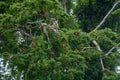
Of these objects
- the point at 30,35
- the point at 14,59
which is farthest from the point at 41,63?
the point at 30,35

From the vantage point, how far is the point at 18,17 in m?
6.99

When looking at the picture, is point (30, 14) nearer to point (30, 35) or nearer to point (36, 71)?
point (30, 35)

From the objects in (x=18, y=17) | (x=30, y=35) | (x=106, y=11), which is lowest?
(x=106, y=11)

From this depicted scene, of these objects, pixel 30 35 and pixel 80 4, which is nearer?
pixel 30 35

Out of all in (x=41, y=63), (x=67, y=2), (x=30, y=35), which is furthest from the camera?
(x=67, y=2)

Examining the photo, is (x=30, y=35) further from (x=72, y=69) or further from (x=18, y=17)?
(x=72, y=69)

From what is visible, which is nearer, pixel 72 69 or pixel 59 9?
pixel 72 69

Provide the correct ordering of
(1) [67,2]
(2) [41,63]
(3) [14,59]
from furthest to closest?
(1) [67,2], (3) [14,59], (2) [41,63]

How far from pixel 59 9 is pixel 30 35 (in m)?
0.83

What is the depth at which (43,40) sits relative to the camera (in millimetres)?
6586

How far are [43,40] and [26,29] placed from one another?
1.16m

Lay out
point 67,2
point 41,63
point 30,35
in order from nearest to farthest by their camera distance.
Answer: point 41,63 < point 30,35 < point 67,2

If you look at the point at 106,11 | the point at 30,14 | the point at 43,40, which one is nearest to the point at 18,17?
the point at 30,14

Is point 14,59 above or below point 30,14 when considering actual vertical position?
below
